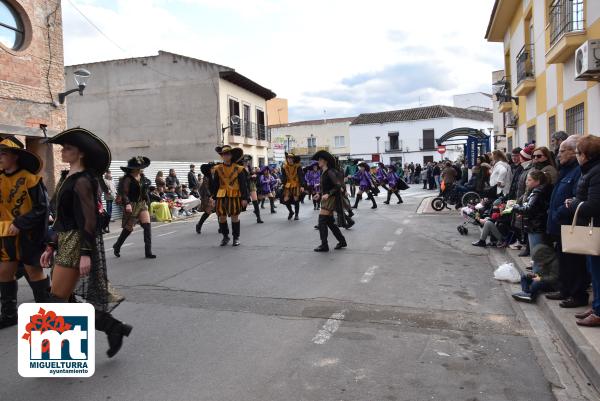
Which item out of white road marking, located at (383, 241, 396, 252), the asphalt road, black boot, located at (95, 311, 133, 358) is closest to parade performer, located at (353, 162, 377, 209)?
A: white road marking, located at (383, 241, 396, 252)

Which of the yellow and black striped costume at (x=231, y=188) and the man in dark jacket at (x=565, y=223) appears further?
the yellow and black striped costume at (x=231, y=188)

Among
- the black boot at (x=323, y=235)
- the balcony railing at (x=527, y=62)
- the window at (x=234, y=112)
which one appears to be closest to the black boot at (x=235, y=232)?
the black boot at (x=323, y=235)

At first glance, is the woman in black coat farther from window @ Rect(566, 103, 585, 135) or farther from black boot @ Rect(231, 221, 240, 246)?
black boot @ Rect(231, 221, 240, 246)

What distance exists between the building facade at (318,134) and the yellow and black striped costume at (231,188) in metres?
55.1

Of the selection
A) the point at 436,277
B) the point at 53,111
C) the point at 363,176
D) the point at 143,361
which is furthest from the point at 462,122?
the point at 143,361

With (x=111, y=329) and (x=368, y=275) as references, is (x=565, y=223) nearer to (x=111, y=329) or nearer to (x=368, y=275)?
(x=368, y=275)

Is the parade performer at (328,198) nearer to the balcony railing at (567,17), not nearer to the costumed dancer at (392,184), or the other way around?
the balcony railing at (567,17)

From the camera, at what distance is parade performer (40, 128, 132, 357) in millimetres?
3957

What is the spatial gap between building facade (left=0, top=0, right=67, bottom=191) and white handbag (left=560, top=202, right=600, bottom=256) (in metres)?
13.6

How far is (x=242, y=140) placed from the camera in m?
31.9

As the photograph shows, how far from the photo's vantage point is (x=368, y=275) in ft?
24.0

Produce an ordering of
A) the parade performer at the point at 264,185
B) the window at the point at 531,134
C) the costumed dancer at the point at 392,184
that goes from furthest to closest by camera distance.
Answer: the costumed dancer at the point at 392,184 → the parade performer at the point at 264,185 → the window at the point at 531,134

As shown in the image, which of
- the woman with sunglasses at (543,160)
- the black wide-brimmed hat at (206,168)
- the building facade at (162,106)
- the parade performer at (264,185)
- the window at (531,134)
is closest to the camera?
→ the woman with sunglasses at (543,160)

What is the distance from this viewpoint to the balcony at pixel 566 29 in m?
9.77
